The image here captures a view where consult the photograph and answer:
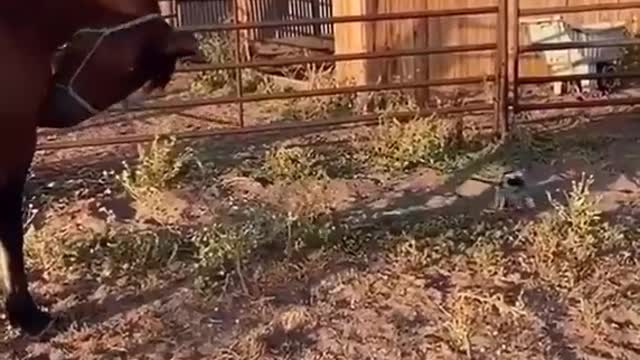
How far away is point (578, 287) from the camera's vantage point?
16.3ft

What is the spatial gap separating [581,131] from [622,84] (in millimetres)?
1933

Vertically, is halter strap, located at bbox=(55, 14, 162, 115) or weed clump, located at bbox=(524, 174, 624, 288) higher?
halter strap, located at bbox=(55, 14, 162, 115)

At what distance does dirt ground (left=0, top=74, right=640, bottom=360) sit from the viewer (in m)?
4.54

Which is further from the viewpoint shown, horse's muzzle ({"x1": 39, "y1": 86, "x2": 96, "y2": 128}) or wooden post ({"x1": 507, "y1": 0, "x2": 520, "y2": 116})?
wooden post ({"x1": 507, "y1": 0, "x2": 520, "y2": 116})

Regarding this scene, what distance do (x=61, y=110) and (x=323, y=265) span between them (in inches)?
59.1

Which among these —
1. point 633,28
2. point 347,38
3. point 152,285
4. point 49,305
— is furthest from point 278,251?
point 633,28

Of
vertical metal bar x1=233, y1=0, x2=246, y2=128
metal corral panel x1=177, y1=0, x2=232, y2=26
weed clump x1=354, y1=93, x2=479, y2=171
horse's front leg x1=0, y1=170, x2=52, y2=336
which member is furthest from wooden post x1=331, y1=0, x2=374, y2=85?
horse's front leg x1=0, y1=170, x2=52, y2=336

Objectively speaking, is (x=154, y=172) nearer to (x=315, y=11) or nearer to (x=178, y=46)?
(x=178, y=46)


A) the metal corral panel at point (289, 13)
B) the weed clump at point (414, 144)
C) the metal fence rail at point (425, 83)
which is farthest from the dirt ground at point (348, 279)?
the metal corral panel at point (289, 13)

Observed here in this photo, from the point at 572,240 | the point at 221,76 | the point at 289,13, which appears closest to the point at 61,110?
the point at 572,240

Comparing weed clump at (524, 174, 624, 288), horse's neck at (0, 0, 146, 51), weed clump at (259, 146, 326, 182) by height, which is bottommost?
weed clump at (524, 174, 624, 288)

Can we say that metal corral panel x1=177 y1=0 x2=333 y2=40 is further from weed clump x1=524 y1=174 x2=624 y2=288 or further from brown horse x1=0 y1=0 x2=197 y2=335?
brown horse x1=0 y1=0 x2=197 y2=335

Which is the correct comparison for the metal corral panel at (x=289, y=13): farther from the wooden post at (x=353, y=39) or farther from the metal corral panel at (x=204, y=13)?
the metal corral panel at (x=204, y=13)

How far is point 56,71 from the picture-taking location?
177 inches
